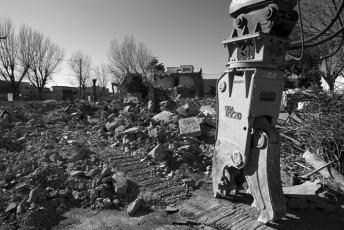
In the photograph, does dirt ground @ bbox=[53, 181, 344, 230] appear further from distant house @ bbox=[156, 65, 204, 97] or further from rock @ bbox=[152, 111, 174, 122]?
distant house @ bbox=[156, 65, 204, 97]

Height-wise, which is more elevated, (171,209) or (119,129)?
(119,129)

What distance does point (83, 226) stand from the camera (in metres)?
2.95

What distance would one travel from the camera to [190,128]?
233 inches

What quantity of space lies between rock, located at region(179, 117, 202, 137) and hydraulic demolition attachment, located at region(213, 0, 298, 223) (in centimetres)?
292

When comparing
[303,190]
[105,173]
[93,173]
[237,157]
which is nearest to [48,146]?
[93,173]

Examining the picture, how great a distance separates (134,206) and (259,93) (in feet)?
7.06

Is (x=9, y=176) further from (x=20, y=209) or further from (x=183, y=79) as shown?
(x=183, y=79)

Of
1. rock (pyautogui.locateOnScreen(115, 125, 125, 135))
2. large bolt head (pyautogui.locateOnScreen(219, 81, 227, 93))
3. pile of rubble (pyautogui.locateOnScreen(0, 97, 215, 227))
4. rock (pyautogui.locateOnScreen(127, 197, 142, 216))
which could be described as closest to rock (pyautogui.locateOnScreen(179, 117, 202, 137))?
pile of rubble (pyautogui.locateOnScreen(0, 97, 215, 227))

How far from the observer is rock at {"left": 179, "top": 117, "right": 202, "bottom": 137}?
5.82m

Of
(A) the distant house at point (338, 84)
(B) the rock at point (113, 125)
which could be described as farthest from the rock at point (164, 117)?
(A) the distant house at point (338, 84)

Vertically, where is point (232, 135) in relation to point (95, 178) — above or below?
above

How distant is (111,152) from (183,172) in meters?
1.83

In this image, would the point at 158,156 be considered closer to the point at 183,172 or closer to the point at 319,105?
the point at 183,172

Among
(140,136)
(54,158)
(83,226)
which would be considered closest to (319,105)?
(140,136)
